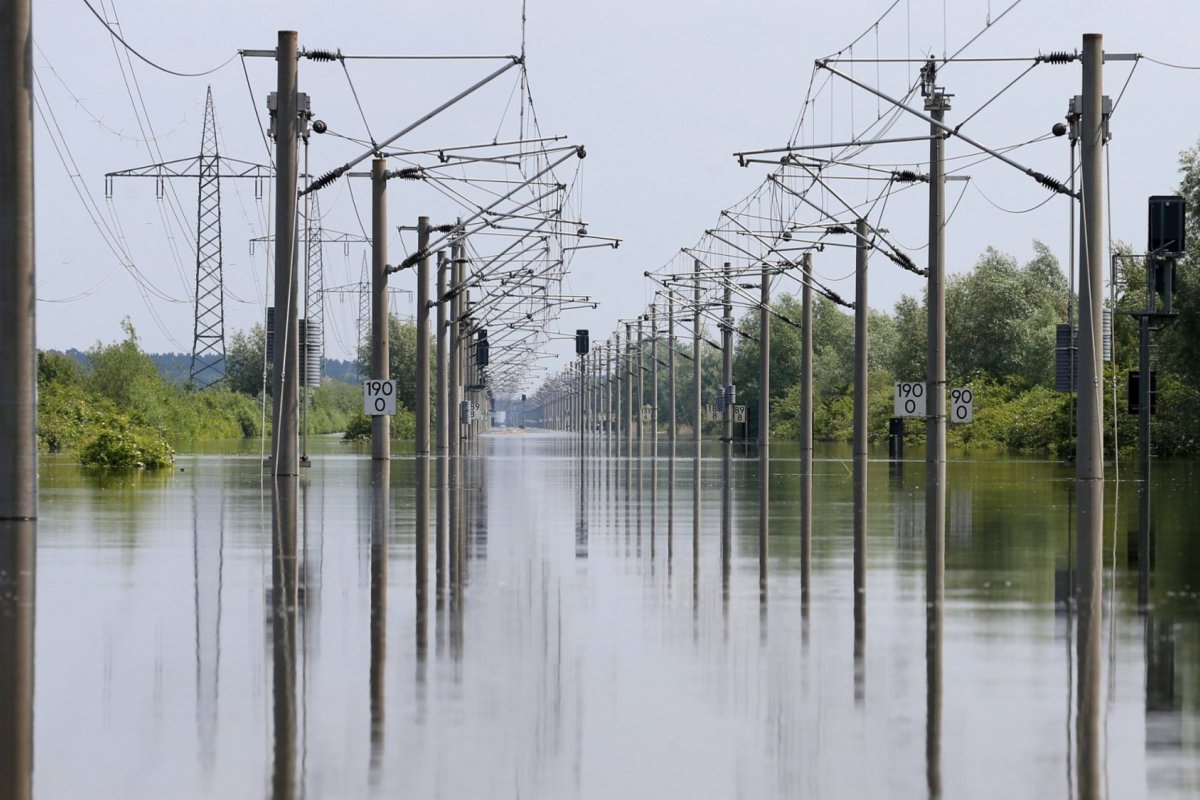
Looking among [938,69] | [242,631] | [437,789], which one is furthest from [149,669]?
[938,69]

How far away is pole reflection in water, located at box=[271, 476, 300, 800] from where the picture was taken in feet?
26.7

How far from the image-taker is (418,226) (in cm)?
5866

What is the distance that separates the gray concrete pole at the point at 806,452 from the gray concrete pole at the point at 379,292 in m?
10.7

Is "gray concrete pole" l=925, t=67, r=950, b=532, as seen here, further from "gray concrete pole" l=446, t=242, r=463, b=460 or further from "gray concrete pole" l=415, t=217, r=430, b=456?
"gray concrete pole" l=446, t=242, r=463, b=460

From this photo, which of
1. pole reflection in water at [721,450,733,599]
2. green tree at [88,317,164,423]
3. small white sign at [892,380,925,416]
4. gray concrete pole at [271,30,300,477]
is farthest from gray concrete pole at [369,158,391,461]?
green tree at [88,317,164,423]

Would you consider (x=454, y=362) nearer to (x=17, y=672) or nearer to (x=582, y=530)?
(x=582, y=530)

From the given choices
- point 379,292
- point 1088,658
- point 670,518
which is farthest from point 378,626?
point 379,292

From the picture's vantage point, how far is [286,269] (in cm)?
3562

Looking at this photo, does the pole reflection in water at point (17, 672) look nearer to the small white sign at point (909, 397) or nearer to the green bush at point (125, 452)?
the small white sign at point (909, 397)

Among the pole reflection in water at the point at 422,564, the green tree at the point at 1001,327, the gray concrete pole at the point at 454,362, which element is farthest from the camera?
the green tree at the point at 1001,327

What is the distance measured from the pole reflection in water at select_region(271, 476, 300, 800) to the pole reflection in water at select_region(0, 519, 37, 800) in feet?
3.45

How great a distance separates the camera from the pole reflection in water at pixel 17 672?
26.8 ft

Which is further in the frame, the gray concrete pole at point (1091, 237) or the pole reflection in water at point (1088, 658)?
the gray concrete pole at point (1091, 237)

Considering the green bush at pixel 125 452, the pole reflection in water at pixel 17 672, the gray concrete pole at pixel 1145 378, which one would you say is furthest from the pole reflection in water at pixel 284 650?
the green bush at pixel 125 452
